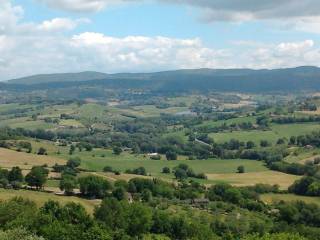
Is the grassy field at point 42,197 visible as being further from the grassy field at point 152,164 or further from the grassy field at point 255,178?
the grassy field at point 255,178

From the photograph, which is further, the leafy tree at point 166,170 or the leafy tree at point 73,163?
the leafy tree at point 166,170

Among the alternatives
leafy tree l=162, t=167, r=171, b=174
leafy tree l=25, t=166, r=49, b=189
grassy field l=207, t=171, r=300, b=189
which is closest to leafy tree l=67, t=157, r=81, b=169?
leafy tree l=162, t=167, r=171, b=174

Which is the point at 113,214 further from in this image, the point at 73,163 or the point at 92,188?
the point at 73,163

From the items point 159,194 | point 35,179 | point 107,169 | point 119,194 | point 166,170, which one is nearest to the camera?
point 119,194

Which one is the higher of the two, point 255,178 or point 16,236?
point 16,236

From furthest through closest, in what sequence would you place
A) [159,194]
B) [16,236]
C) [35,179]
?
1. [159,194]
2. [35,179]
3. [16,236]

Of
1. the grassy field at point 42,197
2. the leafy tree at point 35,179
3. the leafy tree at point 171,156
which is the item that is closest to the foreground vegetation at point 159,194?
the leafy tree at point 35,179

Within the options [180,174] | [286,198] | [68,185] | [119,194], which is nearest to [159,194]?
[119,194]
